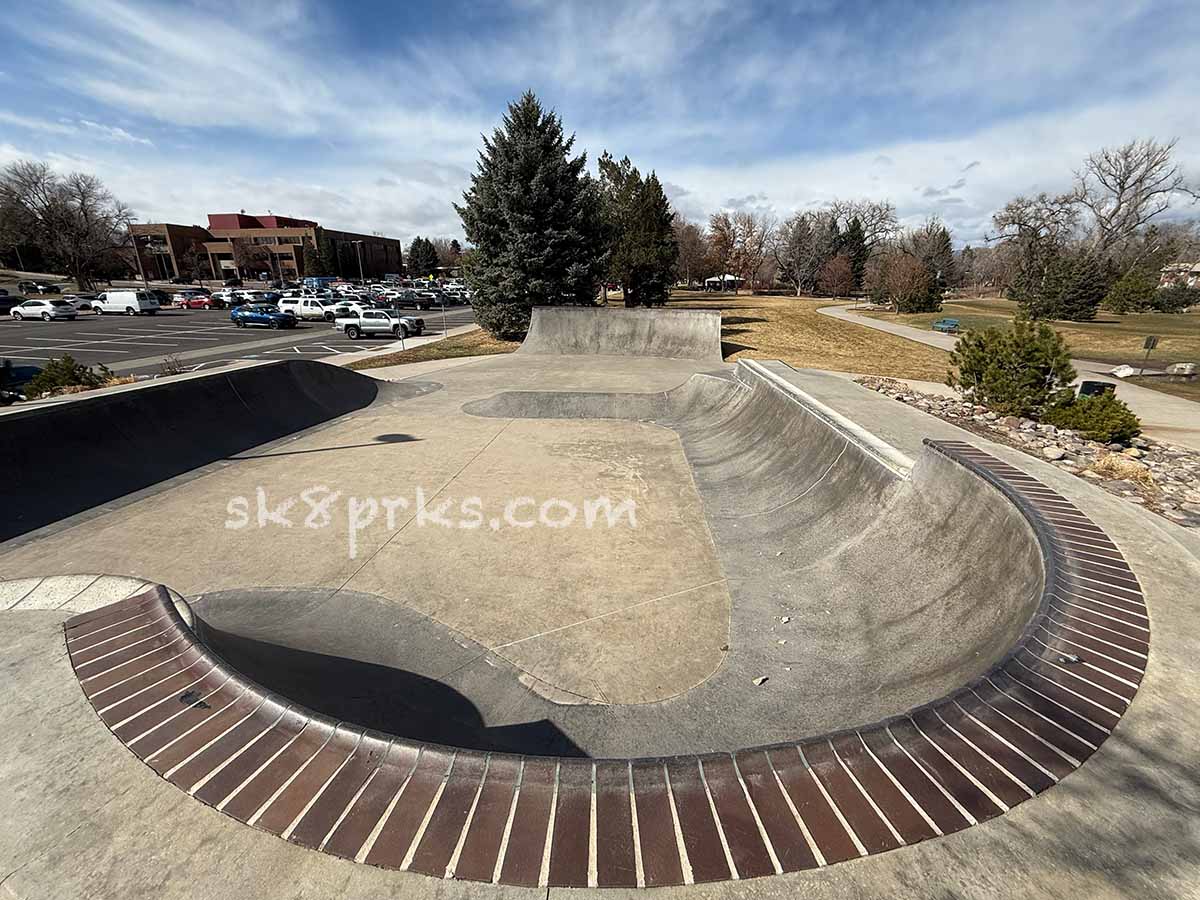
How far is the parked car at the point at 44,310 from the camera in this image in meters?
35.3

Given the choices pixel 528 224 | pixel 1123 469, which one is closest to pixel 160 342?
pixel 528 224

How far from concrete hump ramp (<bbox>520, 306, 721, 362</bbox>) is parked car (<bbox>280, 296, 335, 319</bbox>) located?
80.5ft

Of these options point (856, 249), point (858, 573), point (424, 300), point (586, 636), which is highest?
point (856, 249)

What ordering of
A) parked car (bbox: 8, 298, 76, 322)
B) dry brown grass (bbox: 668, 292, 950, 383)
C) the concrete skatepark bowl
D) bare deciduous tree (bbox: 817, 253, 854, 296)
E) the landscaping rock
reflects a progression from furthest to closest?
bare deciduous tree (bbox: 817, 253, 854, 296), parked car (bbox: 8, 298, 76, 322), dry brown grass (bbox: 668, 292, 950, 383), the landscaping rock, the concrete skatepark bowl

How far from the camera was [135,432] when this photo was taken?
8211mm

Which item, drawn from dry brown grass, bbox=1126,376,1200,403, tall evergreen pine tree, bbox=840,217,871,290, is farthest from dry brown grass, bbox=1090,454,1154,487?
tall evergreen pine tree, bbox=840,217,871,290

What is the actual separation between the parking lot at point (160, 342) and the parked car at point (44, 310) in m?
0.63

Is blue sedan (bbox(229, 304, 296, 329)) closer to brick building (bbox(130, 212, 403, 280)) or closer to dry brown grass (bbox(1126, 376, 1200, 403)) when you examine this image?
dry brown grass (bbox(1126, 376, 1200, 403))

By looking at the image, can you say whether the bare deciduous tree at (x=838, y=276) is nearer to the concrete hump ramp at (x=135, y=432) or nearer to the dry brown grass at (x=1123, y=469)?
the dry brown grass at (x=1123, y=469)

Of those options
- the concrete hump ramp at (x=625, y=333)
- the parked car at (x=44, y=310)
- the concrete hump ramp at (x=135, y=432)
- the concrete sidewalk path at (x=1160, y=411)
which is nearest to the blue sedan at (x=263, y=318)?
the parked car at (x=44, y=310)

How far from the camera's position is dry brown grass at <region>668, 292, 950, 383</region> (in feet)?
57.2

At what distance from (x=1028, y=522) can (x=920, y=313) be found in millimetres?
46279

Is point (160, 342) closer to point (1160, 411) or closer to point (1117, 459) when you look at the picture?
point (1117, 459)

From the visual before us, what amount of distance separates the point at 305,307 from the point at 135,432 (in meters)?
33.2
